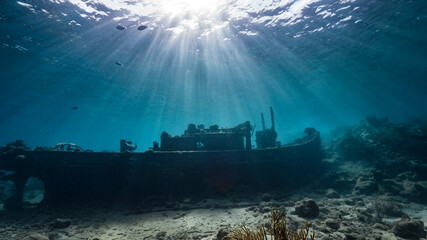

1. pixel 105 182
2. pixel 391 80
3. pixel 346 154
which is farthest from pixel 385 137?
pixel 391 80

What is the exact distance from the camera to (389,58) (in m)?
26.3

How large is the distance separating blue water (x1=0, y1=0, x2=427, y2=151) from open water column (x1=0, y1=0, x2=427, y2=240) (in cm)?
14

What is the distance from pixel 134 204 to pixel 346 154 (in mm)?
20092

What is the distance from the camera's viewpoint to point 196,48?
2027 centimetres

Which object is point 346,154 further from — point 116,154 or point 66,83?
point 66,83

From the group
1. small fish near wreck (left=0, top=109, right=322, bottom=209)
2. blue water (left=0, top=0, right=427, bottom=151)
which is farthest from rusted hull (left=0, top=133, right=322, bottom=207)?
blue water (left=0, top=0, right=427, bottom=151)

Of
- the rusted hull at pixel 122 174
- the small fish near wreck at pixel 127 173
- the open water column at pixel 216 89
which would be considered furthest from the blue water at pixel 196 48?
the rusted hull at pixel 122 174

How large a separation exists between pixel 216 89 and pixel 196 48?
45.9ft

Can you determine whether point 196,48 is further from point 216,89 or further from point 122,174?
point 122,174

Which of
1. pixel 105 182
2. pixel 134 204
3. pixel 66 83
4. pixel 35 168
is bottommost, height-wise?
pixel 134 204

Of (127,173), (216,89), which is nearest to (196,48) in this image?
(216,89)

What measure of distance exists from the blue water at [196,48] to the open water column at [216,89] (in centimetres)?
14

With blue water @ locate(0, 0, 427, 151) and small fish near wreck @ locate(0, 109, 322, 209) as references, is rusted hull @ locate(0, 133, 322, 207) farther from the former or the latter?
blue water @ locate(0, 0, 427, 151)

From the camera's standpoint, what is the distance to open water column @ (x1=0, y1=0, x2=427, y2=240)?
267 inches
